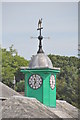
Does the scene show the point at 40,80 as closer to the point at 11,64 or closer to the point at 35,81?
the point at 35,81

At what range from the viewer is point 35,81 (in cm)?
2111

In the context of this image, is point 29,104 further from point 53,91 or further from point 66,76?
point 66,76

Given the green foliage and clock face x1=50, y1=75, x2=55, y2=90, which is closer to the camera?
clock face x1=50, y1=75, x2=55, y2=90

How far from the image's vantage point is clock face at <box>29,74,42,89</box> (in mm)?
21047

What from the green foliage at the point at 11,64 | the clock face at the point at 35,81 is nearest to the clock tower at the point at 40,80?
the clock face at the point at 35,81

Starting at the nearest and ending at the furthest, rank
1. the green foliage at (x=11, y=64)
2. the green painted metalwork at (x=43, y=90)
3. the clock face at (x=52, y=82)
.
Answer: the green painted metalwork at (x=43, y=90), the clock face at (x=52, y=82), the green foliage at (x=11, y=64)

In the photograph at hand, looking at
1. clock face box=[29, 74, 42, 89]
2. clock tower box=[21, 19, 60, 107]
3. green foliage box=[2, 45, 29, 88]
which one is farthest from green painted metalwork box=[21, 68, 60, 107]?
green foliage box=[2, 45, 29, 88]

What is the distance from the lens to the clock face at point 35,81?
21047 mm

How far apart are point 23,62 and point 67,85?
11.6m

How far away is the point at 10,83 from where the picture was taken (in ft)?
187

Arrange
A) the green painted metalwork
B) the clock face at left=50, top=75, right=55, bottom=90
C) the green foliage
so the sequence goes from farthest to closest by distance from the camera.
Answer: the green foliage, the clock face at left=50, top=75, right=55, bottom=90, the green painted metalwork

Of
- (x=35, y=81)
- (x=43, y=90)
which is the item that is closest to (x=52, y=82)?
(x=43, y=90)

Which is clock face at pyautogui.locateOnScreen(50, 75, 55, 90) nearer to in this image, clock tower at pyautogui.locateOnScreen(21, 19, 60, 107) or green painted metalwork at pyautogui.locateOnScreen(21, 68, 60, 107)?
clock tower at pyautogui.locateOnScreen(21, 19, 60, 107)

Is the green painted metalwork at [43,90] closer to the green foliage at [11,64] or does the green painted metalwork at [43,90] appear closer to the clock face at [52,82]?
the clock face at [52,82]
